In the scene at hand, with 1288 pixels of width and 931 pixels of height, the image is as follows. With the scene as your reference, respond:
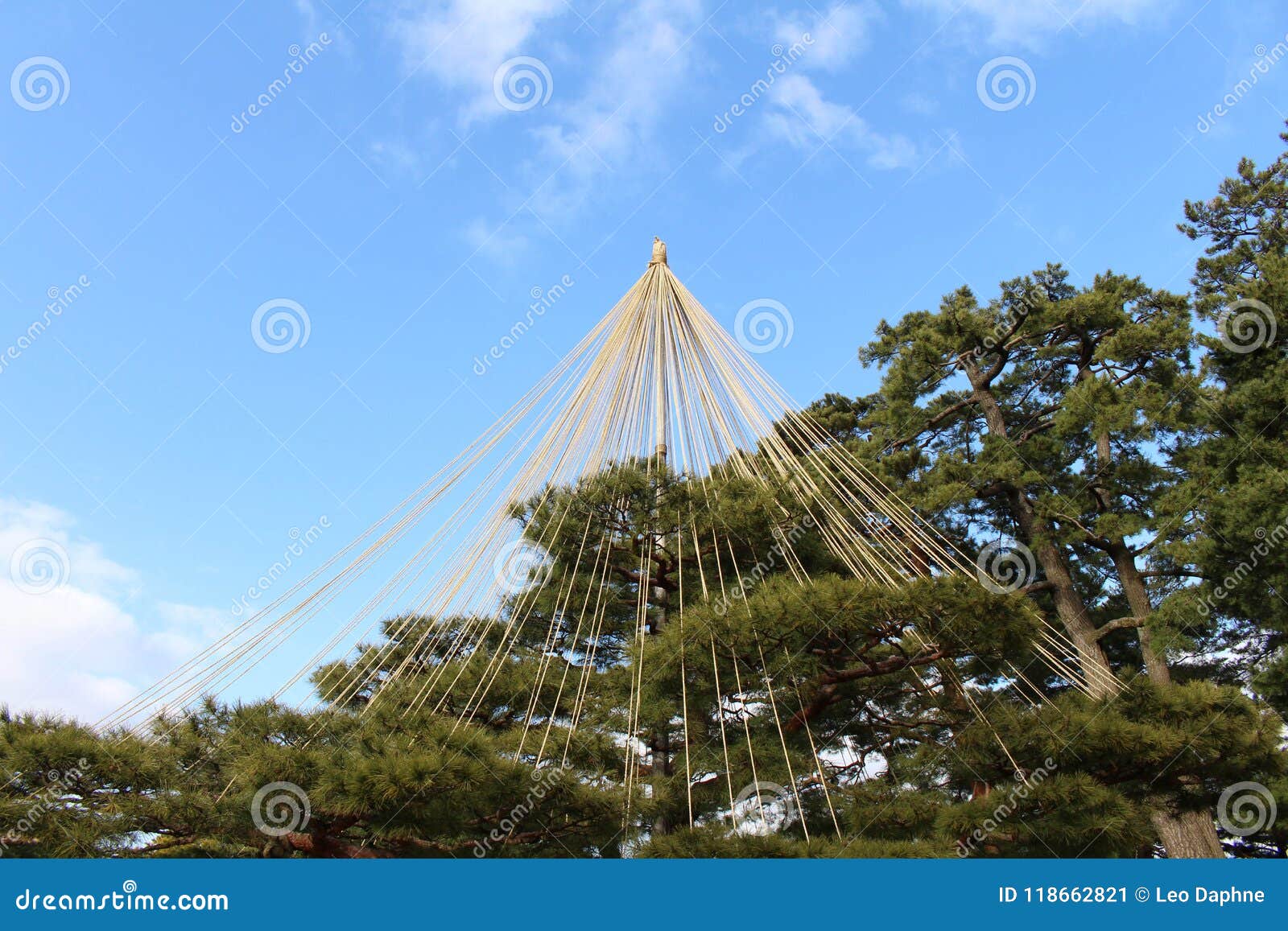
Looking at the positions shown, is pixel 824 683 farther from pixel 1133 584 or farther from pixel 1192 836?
pixel 1133 584

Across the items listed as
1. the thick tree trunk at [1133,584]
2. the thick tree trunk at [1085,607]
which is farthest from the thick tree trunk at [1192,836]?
the thick tree trunk at [1133,584]

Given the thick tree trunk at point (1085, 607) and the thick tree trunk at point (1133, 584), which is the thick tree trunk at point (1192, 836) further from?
the thick tree trunk at point (1133, 584)

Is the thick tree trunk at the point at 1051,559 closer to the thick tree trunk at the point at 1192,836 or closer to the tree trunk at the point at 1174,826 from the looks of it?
the tree trunk at the point at 1174,826

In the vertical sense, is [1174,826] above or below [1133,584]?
below

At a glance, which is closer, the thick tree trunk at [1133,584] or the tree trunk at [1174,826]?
the tree trunk at [1174,826]


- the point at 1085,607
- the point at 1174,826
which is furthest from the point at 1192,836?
the point at 1085,607

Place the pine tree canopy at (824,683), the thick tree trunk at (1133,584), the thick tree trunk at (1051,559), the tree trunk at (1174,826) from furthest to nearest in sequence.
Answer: the thick tree trunk at (1051,559)
the thick tree trunk at (1133,584)
the tree trunk at (1174,826)
the pine tree canopy at (824,683)

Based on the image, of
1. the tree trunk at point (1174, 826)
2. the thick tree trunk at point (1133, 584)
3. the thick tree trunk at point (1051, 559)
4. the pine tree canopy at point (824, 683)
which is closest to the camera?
the pine tree canopy at point (824, 683)

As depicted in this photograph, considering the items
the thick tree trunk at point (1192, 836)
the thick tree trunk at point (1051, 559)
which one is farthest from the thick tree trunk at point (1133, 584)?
the thick tree trunk at point (1192, 836)

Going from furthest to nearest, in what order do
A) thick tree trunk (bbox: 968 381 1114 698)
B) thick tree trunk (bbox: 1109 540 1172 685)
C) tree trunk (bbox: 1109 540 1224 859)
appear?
thick tree trunk (bbox: 968 381 1114 698), thick tree trunk (bbox: 1109 540 1172 685), tree trunk (bbox: 1109 540 1224 859)

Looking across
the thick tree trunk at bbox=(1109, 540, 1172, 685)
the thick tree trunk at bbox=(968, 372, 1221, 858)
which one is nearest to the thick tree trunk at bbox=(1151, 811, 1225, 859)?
the thick tree trunk at bbox=(968, 372, 1221, 858)

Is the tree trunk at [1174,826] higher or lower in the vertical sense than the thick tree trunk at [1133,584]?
lower

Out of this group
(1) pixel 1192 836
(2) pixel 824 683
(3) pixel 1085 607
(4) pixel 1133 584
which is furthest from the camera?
(3) pixel 1085 607

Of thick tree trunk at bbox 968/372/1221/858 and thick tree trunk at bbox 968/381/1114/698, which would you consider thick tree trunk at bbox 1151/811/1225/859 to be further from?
thick tree trunk at bbox 968/381/1114/698
